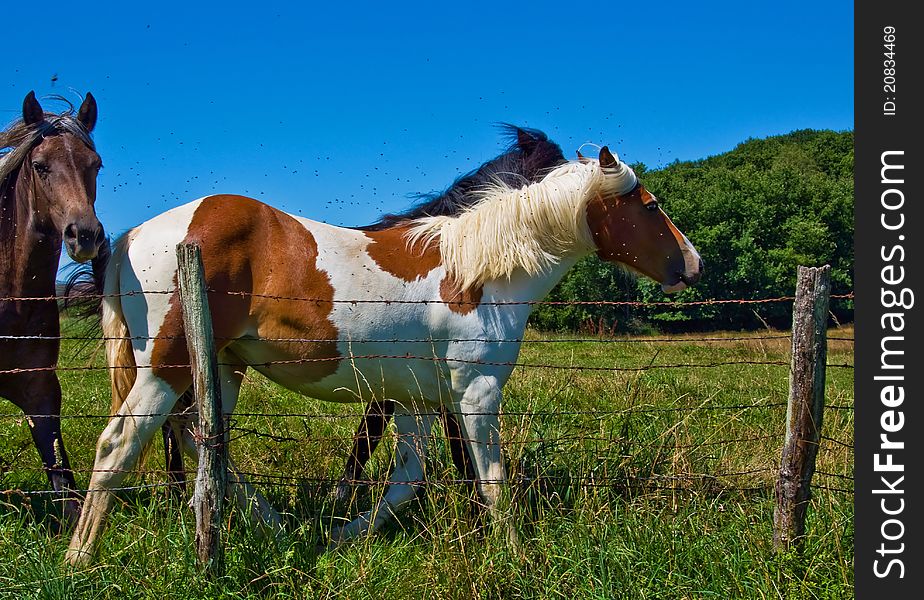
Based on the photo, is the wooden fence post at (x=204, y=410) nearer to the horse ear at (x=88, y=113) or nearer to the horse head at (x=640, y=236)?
the horse ear at (x=88, y=113)

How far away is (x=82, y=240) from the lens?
3738 millimetres

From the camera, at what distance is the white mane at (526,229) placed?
4.22 metres

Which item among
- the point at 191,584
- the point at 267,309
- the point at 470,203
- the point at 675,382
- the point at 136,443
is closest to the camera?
the point at 191,584

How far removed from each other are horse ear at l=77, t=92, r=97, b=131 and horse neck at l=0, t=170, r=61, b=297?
530 mm

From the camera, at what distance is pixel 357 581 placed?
119 inches

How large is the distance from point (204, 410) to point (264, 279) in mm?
1076

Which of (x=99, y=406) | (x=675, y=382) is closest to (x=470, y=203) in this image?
(x=99, y=406)

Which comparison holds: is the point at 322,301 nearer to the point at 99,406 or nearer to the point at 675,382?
the point at 99,406

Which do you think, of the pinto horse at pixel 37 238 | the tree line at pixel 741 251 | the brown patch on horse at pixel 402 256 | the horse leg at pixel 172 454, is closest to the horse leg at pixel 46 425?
the pinto horse at pixel 37 238

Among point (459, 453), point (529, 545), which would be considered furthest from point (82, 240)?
point (529, 545)

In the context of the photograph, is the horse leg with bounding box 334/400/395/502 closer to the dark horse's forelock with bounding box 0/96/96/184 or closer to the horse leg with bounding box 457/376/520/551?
the horse leg with bounding box 457/376/520/551

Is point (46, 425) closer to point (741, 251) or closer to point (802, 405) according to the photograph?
point (802, 405)

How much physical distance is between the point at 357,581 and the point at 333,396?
149 cm

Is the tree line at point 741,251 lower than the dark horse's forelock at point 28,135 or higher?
higher
